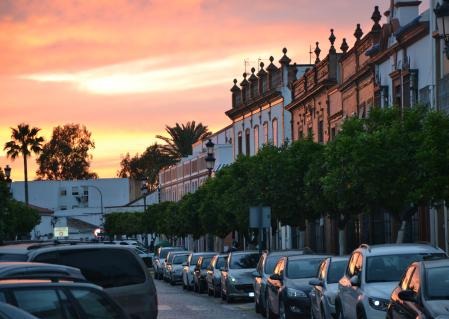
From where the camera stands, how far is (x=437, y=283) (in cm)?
1523

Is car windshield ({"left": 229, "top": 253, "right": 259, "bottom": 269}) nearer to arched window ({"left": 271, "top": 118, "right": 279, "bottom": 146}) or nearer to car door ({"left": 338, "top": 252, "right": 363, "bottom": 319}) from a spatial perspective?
car door ({"left": 338, "top": 252, "right": 363, "bottom": 319})

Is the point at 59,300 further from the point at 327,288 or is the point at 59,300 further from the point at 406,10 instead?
the point at 406,10

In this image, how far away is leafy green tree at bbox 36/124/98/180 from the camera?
14650 cm

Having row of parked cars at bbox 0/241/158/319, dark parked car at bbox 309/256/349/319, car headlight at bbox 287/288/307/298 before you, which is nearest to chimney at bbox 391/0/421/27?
car headlight at bbox 287/288/307/298

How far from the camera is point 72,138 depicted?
14712cm

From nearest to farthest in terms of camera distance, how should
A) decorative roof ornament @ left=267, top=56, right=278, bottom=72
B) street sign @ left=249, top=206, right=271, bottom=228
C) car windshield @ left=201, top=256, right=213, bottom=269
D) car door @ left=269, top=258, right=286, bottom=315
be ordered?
car door @ left=269, top=258, right=286, bottom=315
street sign @ left=249, top=206, right=271, bottom=228
car windshield @ left=201, top=256, right=213, bottom=269
decorative roof ornament @ left=267, top=56, right=278, bottom=72

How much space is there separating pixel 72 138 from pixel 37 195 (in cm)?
949

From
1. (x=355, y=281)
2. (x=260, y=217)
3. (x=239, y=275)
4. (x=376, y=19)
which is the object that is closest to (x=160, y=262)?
(x=376, y=19)

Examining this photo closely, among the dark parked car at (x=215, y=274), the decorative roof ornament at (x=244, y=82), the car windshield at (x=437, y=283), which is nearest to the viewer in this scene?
the car windshield at (x=437, y=283)

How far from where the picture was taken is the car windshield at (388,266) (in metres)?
20.1

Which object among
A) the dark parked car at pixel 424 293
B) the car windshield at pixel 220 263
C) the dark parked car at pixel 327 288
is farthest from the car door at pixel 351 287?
the car windshield at pixel 220 263

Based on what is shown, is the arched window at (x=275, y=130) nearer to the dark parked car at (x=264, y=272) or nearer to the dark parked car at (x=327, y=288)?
the dark parked car at (x=264, y=272)

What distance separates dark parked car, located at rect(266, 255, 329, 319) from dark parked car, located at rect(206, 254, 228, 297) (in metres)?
12.3

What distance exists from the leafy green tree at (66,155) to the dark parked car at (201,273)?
329ft
